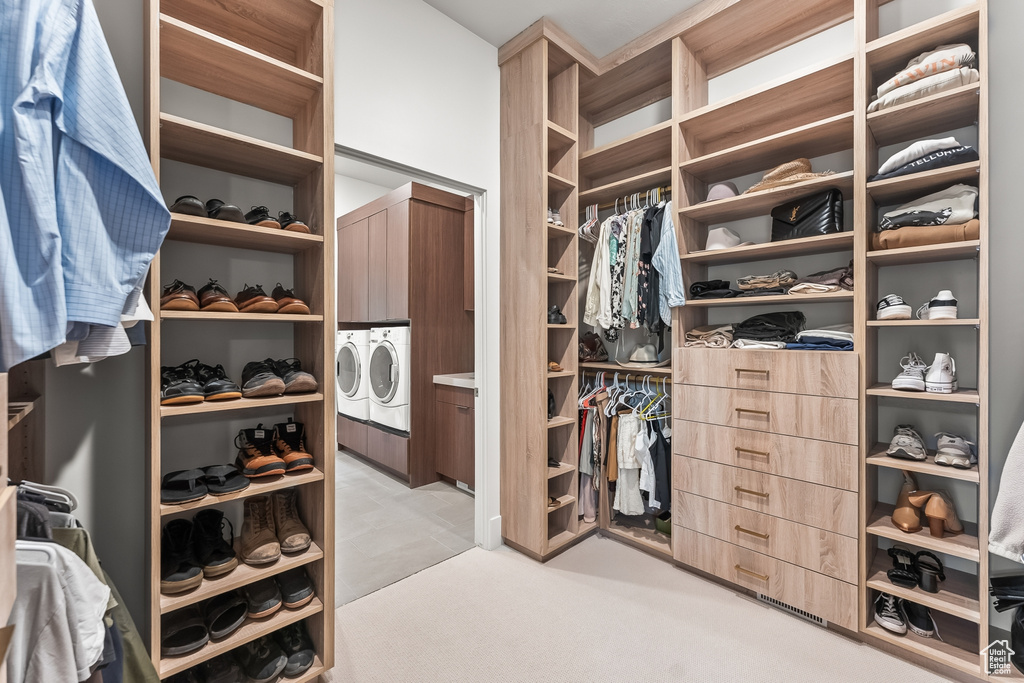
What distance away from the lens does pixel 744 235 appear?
2.45 meters

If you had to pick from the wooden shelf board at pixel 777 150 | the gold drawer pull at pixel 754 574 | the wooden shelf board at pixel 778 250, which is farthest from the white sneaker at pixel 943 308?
the gold drawer pull at pixel 754 574

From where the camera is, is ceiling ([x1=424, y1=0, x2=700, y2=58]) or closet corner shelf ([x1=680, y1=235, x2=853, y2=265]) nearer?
closet corner shelf ([x1=680, y1=235, x2=853, y2=265])

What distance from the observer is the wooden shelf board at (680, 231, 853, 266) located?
1.90 metres

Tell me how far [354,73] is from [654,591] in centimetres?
277

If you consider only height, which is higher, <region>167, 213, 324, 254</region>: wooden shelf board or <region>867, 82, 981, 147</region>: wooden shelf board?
<region>867, 82, 981, 147</region>: wooden shelf board

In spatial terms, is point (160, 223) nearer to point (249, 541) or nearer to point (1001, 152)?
point (249, 541)

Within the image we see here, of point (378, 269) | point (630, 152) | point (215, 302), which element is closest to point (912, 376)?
point (630, 152)

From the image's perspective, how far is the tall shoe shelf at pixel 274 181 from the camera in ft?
4.54

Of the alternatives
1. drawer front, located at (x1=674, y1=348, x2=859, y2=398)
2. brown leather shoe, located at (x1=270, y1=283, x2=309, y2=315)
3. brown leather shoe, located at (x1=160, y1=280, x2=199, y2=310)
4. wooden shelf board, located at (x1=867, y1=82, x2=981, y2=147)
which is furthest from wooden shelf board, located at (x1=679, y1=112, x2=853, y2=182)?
brown leather shoe, located at (x1=160, y1=280, x2=199, y2=310)

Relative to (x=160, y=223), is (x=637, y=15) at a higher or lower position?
higher

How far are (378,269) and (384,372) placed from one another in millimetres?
907

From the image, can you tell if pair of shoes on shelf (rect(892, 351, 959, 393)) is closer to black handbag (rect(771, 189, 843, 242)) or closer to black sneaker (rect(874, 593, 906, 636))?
black handbag (rect(771, 189, 843, 242))

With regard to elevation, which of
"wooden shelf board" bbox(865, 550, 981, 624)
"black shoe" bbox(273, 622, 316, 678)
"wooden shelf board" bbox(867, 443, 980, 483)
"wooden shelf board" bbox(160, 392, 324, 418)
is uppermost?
"wooden shelf board" bbox(160, 392, 324, 418)

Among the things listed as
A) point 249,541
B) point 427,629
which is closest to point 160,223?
point 249,541
